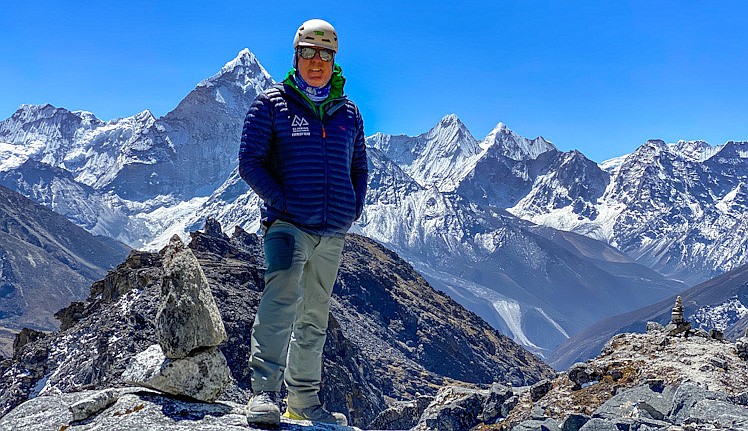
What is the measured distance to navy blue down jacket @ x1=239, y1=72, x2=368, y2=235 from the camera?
442 inches

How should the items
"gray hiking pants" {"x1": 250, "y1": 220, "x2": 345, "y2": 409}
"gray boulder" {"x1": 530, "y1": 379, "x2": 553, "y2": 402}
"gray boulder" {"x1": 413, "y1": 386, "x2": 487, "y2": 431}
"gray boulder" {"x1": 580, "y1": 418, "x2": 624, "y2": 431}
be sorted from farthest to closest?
"gray boulder" {"x1": 413, "y1": 386, "x2": 487, "y2": 431}, "gray boulder" {"x1": 530, "y1": 379, "x2": 553, "y2": 402}, "gray boulder" {"x1": 580, "y1": 418, "x2": 624, "y2": 431}, "gray hiking pants" {"x1": 250, "y1": 220, "x2": 345, "y2": 409}

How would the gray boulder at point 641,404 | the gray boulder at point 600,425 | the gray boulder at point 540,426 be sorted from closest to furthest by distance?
1. the gray boulder at point 600,425
2. the gray boulder at point 540,426
3. the gray boulder at point 641,404

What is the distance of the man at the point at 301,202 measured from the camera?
10961 mm

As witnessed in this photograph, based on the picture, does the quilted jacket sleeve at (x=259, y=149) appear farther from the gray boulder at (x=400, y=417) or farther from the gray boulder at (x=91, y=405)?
the gray boulder at (x=400, y=417)

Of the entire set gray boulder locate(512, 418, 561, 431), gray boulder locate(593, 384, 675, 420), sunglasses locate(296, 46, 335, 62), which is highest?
sunglasses locate(296, 46, 335, 62)

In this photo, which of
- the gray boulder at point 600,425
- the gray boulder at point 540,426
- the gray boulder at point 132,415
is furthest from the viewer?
the gray boulder at point 540,426

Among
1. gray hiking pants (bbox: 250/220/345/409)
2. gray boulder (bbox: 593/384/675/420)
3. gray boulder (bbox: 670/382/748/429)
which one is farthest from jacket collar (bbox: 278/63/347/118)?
gray boulder (bbox: 670/382/748/429)

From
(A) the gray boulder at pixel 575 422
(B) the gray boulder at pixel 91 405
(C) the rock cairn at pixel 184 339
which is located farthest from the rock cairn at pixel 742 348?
(B) the gray boulder at pixel 91 405

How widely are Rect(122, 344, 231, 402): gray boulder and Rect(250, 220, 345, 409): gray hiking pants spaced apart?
0.51 metres

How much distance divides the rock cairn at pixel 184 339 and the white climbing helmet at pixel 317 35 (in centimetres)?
341

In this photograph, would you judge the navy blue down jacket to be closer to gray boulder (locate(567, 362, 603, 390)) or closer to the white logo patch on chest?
the white logo patch on chest

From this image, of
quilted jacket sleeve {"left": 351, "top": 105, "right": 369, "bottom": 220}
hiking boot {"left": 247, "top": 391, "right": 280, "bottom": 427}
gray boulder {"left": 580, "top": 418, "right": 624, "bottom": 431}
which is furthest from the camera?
gray boulder {"left": 580, "top": 418, "right": 624, "bottom": 431}

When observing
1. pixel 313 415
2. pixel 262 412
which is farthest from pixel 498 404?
pixel 262 412

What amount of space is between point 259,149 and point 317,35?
1825 millimetres
